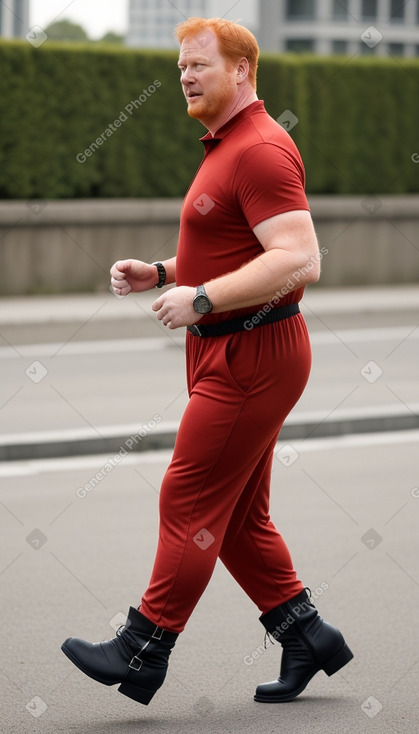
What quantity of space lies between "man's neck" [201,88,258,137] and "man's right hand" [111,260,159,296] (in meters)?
0.49

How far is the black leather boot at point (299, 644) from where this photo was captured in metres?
3.94

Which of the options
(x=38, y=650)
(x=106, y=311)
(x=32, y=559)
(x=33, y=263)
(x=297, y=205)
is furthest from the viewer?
(x=33, y=263)

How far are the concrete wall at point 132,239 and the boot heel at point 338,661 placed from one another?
13.4 metres

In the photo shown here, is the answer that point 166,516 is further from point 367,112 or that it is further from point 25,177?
point 367,112

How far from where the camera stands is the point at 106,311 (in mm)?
15781

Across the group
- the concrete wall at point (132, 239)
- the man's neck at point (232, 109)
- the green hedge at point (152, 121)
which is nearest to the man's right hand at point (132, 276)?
the man's neck at point (232, 109)

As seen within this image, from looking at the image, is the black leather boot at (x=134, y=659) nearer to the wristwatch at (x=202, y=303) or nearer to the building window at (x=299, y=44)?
the wristwatch at (x=202, y=303)

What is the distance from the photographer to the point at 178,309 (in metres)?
3.52

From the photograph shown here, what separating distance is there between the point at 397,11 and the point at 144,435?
58.7 m

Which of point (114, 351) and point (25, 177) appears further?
point (25, 177)

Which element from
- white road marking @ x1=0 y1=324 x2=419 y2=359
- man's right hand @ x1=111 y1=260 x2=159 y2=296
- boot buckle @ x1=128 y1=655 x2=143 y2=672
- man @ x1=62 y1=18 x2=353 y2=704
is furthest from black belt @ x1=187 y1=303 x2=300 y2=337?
white road marking @ x1=0 y1=324 x2=419 y2=359

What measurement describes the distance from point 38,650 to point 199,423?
1239mm

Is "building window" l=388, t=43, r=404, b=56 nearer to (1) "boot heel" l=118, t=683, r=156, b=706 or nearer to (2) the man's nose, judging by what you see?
(2) the man's nose

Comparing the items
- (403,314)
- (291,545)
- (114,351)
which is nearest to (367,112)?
(403,314)
